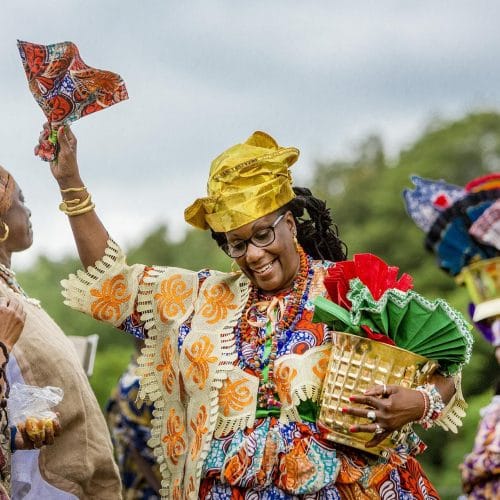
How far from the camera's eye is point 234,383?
5316mm

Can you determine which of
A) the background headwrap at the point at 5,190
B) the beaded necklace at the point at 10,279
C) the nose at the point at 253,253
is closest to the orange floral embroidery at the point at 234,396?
the nose at the point at 253,253

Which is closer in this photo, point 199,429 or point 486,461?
point 486,461

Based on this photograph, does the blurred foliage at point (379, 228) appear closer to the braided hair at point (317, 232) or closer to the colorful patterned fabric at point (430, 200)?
the braided hair at point (317, 232)

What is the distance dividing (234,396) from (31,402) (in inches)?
34.8

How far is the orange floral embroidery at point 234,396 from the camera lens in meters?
5.26

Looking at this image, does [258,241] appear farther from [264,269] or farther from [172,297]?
[172,297]

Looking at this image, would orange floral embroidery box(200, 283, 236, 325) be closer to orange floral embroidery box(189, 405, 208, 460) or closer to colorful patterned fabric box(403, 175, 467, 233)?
orange floral embroidery box(189, 405, 208, 460)

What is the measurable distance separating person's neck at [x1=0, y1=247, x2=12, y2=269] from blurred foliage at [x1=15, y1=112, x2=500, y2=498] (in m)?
13.6

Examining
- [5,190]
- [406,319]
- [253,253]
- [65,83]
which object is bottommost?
[406,319]

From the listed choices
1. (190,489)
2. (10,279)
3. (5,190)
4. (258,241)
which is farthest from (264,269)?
(5,190)

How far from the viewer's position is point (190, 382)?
213 inches

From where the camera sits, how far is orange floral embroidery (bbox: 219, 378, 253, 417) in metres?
5.26

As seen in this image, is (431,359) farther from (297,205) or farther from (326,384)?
(297,205)

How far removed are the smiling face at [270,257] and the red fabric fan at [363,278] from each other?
31 centimetres
